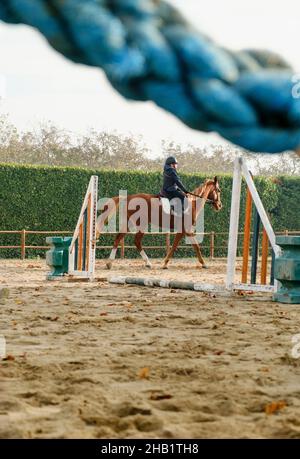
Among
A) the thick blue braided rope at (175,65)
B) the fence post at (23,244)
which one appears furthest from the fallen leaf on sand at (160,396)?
the fence post at (23,244)

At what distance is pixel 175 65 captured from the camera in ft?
2.95

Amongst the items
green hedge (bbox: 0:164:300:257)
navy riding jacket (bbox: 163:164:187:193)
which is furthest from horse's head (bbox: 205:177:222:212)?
green hedge (bbox: 0:164:300:257)

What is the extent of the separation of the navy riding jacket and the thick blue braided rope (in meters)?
12.3

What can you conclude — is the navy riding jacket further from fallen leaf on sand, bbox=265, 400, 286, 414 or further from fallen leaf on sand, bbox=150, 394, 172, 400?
fallen leaf on sand, bbox=265, 400, 286, 414

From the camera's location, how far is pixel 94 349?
480 cm

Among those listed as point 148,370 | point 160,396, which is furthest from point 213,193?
point 160,396

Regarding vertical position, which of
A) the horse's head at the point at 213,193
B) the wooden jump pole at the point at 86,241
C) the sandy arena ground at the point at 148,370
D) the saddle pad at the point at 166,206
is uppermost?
the horse's head at the point at 213,193

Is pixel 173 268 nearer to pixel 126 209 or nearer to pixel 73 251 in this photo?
pixel 126 209

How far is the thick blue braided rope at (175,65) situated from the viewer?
848mm

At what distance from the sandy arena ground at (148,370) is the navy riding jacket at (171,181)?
5534 millimetres

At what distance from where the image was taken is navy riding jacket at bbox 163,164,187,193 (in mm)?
13312

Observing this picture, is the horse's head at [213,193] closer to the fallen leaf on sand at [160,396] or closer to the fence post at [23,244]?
the fence post at [23,244]

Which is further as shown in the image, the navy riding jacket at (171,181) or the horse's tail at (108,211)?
the horse's tail at (108,211)

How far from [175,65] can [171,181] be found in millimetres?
12739
